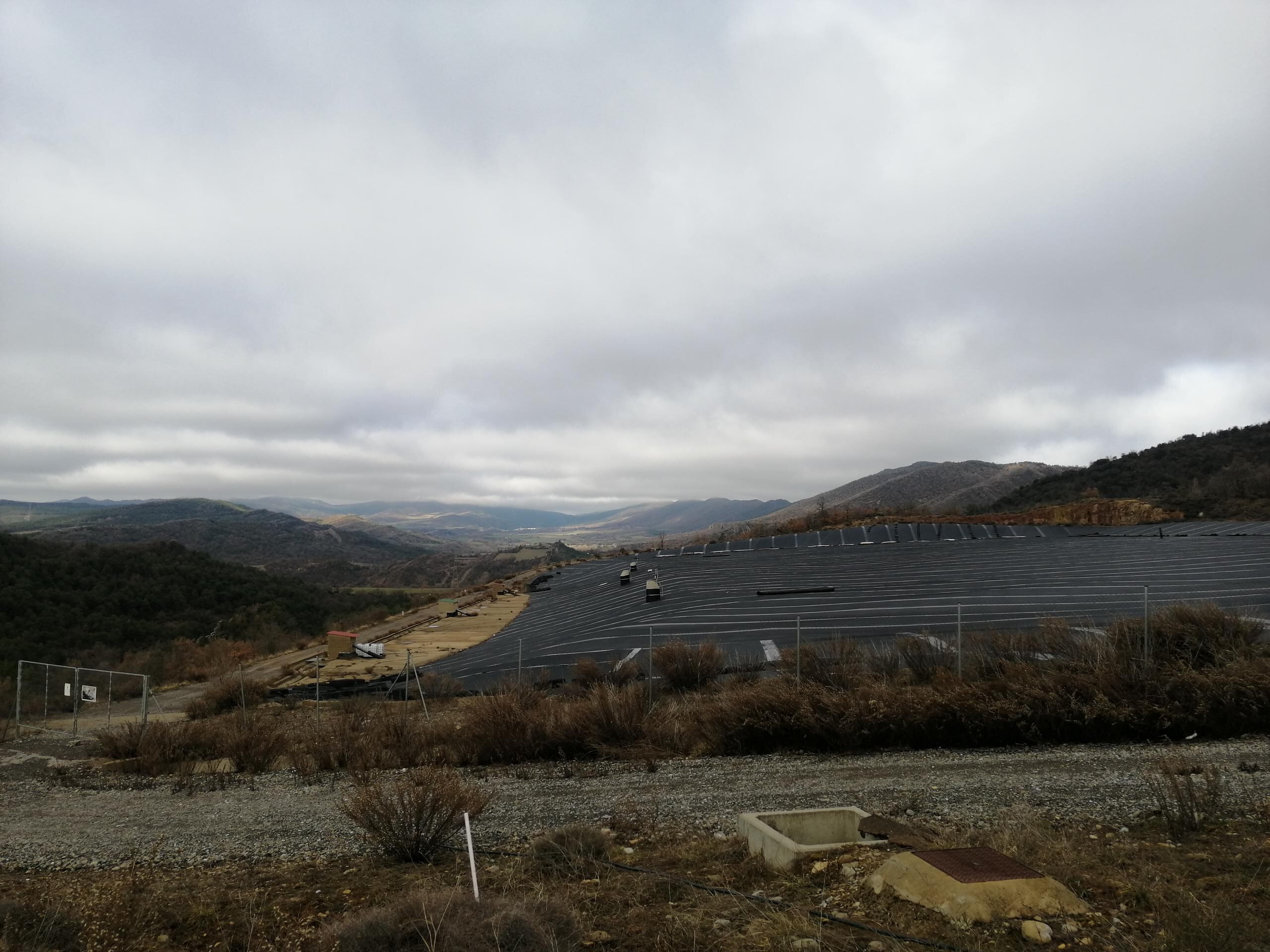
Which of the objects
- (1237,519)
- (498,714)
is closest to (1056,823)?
(498,714)

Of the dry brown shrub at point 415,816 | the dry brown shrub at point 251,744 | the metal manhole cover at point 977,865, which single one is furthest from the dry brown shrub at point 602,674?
the metal manhole cover at point 977,865

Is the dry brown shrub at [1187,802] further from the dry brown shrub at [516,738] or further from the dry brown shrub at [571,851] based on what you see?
the dry brown shrub at [516,738]

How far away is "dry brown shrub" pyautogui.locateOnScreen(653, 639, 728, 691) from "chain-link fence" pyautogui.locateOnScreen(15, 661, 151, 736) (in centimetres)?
1105

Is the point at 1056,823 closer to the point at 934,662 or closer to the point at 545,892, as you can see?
the point at 545,892

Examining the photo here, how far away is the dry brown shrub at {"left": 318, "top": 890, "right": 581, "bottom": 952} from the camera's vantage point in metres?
4.21

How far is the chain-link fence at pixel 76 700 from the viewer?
19.5 metres

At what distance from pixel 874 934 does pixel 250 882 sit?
17.5 feet

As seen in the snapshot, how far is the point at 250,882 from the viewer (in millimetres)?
6613

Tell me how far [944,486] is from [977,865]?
505 feet

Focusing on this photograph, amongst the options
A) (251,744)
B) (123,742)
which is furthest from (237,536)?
(251,744)

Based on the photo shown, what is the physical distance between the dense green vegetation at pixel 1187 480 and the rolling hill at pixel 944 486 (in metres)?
33.3

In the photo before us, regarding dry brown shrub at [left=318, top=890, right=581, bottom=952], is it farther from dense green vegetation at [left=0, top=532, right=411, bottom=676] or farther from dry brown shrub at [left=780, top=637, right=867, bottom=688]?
dense green vegetation at [left=0, top=532, right=411, bottom=676]

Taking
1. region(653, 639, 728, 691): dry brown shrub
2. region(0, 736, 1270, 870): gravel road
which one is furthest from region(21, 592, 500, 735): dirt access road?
region(653, 639, 728, 691): dry brown shrub

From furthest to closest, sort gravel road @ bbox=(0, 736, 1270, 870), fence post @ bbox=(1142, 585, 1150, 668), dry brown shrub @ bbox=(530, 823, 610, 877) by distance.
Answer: fence post @ bbox=(1142, 585, 1150, 668) < gravel road @ bbox=(0, 736, 1270, 870) < dry brown shrub @ bbox=(530, 823, 610, 877)
